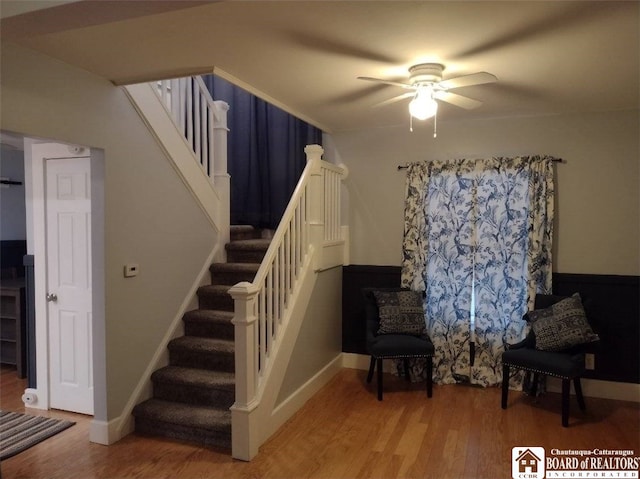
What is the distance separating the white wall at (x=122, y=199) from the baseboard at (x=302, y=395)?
3.37 feet

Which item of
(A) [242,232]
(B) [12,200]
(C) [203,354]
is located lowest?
(C) [203,354]

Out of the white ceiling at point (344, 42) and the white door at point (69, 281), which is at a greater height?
the white ceiling at point (344, 42)

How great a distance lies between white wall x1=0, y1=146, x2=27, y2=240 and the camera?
5.44 m

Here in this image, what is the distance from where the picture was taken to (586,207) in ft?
12.7

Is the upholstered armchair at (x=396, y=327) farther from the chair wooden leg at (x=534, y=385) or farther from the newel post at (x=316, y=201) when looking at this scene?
the chair wooden leg at (x=534, y=385)

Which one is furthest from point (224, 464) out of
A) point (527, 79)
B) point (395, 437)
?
point (527, 79)

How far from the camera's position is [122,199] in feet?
10.1

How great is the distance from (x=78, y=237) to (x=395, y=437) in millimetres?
2697

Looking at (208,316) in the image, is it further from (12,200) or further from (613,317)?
(12,200)

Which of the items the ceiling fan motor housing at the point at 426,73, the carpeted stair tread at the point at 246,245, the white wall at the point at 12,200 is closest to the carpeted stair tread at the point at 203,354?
the carpeted stair tread at the point at 246,245

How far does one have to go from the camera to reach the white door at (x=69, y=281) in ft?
11.2

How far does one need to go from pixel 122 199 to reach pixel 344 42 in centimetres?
179

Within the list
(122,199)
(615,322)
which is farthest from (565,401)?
(122,199)

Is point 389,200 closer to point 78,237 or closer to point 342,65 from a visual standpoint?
point 342,65
